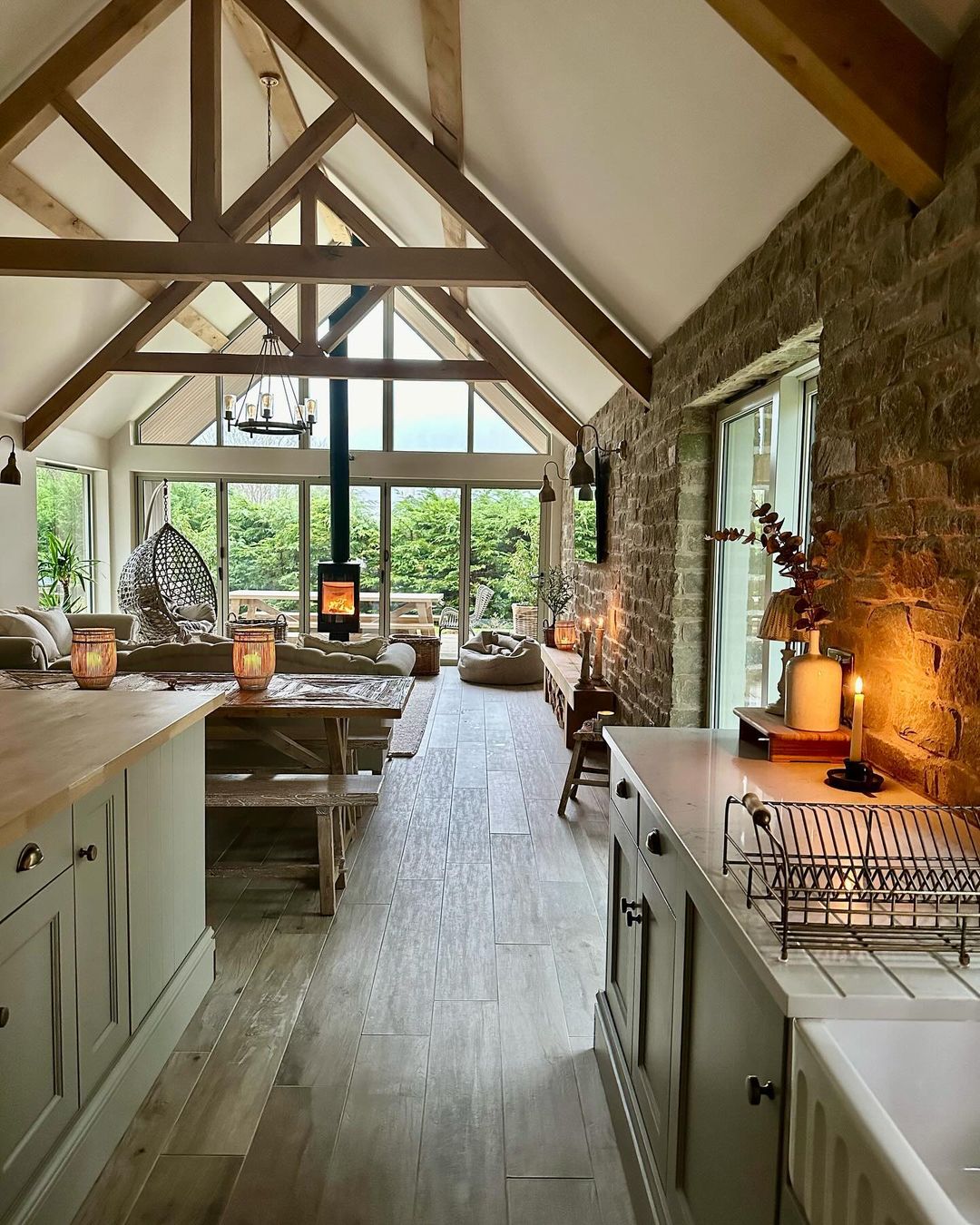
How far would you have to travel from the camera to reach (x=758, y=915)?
1277 mm

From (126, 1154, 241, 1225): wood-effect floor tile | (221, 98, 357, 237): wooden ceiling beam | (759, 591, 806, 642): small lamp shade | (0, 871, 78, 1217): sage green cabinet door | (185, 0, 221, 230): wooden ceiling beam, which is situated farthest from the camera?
(221, 98, 357, 237): wooden ceiling beam

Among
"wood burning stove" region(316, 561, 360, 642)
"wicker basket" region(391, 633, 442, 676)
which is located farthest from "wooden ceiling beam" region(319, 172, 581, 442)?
"wicker basket" region(391, 633, 442, 676)

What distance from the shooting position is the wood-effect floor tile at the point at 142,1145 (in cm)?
188

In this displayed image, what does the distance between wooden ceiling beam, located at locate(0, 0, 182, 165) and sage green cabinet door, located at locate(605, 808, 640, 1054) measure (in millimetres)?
5296

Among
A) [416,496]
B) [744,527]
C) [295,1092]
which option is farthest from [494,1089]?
[416,496]

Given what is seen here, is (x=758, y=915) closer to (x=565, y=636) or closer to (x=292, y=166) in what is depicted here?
(x=292, y=166)

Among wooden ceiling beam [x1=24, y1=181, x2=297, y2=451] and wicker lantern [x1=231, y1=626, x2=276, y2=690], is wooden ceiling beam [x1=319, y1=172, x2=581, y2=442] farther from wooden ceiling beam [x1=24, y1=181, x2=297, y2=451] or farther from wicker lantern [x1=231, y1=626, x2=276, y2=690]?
wicker lantern [x1=231, y1=626, x2=276, y2=690]

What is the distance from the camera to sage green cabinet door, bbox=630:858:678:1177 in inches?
68.6

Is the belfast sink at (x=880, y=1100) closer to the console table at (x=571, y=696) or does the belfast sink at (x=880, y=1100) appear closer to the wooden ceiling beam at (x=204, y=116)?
the console table at (x=571, y=696)

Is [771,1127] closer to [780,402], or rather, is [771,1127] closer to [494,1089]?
[494,1089]

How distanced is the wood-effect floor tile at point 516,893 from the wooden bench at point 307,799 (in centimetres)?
67

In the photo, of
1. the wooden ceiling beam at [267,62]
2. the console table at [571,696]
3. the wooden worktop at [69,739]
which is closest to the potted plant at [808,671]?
the wooden worktop at [69,739]

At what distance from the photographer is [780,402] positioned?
3.35 metres

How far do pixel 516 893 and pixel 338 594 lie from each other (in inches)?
238
